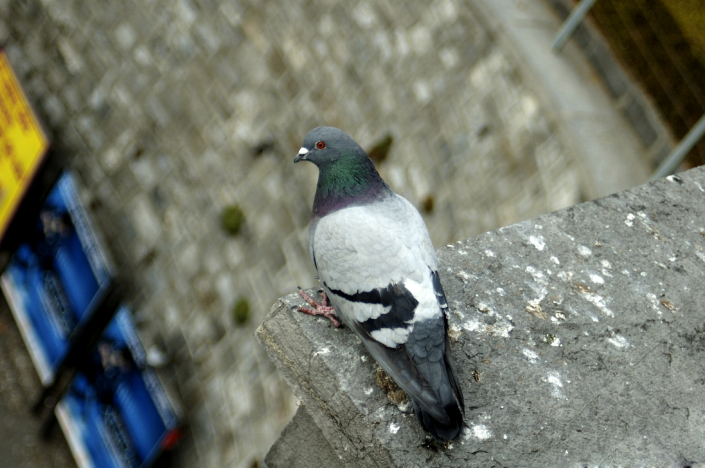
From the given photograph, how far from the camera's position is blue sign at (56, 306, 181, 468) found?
638 centimetres

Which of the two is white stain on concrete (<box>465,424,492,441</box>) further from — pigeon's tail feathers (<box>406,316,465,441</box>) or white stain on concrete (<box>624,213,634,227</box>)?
white stain on concrete (<box>624,213,634,227</box>)

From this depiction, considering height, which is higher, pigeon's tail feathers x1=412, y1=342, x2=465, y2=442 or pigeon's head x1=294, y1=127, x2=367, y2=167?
pigeon's head x1=294, y1=127, x2=367, y2=167

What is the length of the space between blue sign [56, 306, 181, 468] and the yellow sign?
7.65 ft

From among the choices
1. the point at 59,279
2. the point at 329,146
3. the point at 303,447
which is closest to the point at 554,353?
the point at 303,447

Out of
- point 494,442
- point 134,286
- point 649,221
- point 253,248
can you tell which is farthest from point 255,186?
point 494,442

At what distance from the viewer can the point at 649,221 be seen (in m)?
2.59

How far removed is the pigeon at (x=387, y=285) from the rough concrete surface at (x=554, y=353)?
11 cm

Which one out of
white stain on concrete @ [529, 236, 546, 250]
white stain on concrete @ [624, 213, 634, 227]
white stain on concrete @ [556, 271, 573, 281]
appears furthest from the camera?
white stain on concrete @ [624, 213, 634, 227]

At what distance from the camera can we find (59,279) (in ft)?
24.1

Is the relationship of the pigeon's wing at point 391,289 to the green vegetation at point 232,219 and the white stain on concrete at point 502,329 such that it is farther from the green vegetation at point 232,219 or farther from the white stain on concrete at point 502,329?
the green vegetation at point 232,219

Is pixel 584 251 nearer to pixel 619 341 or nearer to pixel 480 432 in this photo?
pixel 619 341

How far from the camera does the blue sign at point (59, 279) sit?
7.25 m

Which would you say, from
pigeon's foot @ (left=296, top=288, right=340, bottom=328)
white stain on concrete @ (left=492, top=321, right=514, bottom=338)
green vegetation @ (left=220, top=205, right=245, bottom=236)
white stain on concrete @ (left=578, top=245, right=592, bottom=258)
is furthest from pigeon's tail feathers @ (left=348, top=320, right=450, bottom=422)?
green vegetation @ (left=220, top=205, right=245, bottom=236)

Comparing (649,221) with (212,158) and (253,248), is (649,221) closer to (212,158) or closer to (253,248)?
(253,248)
